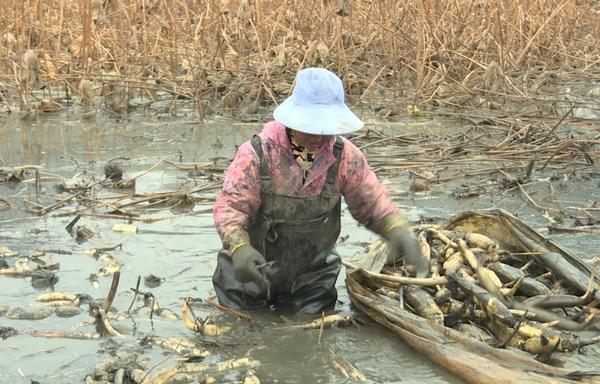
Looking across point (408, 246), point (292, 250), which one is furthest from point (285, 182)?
point (408, 246)

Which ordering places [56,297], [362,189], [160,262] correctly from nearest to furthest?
[362,189] → [56,297] → [160,262]

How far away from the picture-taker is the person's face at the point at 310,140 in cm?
338

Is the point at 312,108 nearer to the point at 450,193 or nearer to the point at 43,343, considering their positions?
the point at 43,343

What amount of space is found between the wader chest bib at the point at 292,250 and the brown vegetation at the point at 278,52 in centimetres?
419

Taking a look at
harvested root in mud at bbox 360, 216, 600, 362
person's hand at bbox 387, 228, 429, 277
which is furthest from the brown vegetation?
person's hand at bbox 387, 228, 429, 277

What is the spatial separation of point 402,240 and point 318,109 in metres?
0.60

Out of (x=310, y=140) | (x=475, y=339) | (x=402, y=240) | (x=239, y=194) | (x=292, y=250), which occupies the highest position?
(x=310, y=140)

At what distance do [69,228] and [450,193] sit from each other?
2.31 meters

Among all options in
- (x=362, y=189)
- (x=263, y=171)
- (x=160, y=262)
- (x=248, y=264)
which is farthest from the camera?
(x=160, y=262)

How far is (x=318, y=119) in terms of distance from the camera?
322 centimetres

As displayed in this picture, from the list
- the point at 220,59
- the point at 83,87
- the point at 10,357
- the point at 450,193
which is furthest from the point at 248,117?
the point at 10,357

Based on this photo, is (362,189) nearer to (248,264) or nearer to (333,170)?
(333,170)

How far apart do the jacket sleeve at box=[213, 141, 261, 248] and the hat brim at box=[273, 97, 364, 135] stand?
0.79 feet

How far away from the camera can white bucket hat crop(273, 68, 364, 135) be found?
126 inches
